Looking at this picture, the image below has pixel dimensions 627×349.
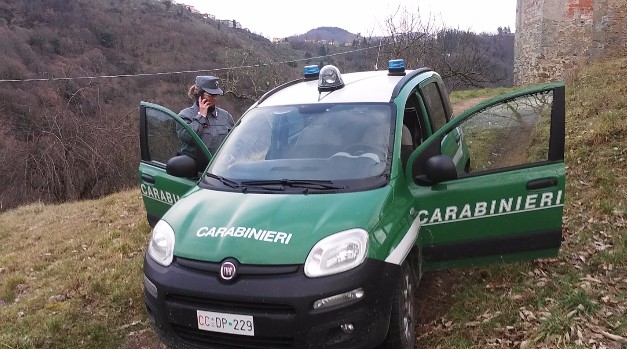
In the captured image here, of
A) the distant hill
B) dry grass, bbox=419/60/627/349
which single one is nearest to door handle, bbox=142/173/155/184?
dry grass, bbox=419/60/627/349

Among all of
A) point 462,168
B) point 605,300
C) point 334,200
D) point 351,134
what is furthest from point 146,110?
point 605,300

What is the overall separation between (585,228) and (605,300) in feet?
4.72

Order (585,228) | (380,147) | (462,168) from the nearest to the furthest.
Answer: (380,147)
(462,168)
(585,228)

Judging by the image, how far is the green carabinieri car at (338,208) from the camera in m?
2.74

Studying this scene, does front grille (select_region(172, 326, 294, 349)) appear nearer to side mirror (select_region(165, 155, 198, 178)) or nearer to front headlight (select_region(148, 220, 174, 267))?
front headlight (select_region(148, 220, 174, 267))

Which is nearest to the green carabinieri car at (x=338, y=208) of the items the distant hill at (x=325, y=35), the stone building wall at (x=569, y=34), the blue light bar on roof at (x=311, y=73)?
the blue light bar on roof at (x=311, y=73)

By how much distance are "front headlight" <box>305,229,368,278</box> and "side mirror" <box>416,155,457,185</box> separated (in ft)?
2.66

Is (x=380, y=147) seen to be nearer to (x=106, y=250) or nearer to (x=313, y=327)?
(x=313, y=327)

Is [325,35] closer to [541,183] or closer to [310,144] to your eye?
[310,144]

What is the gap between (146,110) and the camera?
188 inches

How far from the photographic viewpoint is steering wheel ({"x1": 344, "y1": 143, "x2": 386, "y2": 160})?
3.58 metres

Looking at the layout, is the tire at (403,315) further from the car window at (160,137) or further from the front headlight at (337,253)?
the car window at (160,137)

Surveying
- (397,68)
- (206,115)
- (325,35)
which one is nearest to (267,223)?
(397,68)

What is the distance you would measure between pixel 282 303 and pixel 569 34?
58.8 feet
